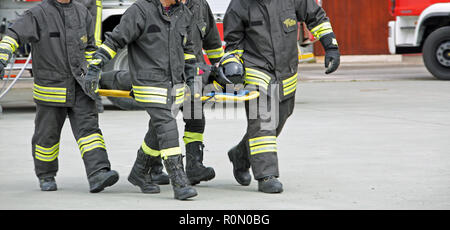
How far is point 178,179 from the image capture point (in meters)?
6.02

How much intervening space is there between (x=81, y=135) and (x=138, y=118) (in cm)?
486

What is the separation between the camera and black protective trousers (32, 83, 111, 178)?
6551mm

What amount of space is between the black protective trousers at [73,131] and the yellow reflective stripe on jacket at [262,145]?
1.09 m

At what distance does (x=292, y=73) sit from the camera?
6.53m

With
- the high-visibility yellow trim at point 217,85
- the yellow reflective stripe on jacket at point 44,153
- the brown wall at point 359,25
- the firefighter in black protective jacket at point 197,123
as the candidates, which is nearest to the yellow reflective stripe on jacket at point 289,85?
the high-visibility yellow trim at point 217,85

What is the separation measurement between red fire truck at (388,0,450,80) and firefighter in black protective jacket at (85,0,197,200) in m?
10.7

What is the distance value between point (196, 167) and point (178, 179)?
2.17 ft

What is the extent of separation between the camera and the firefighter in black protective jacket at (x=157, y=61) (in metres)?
6.06

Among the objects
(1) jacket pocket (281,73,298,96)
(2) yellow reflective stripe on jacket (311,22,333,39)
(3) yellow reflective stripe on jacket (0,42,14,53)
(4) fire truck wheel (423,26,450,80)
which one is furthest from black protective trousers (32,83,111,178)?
(4) fire truck wheel (423,26,450,80)

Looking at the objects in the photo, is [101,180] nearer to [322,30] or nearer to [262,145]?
[262,145]

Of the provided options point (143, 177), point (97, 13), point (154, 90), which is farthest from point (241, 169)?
point (97, 13)

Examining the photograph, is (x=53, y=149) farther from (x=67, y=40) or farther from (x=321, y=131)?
(x=321, y=131)

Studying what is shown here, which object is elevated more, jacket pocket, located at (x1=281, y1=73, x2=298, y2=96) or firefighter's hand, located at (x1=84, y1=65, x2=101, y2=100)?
firefighter's hand, located at (x1=84, y1=65, x2=101, y2=100)

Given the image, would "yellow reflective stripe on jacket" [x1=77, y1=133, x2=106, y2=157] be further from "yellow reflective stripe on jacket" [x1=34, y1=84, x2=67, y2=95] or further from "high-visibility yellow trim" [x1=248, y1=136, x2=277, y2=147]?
"high-visibility yellow trim" [x1=248, y1=136, x2=277, y2=147]
